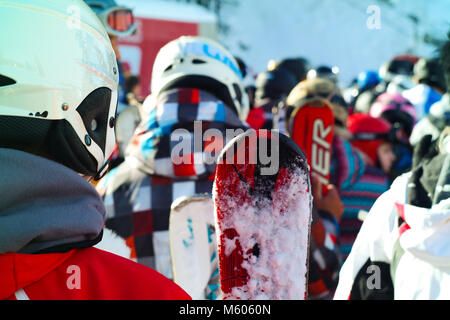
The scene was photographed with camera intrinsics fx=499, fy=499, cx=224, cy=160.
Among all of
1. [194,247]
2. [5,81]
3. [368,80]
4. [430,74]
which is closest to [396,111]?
[430,74]

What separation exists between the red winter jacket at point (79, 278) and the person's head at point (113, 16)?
9.84ft

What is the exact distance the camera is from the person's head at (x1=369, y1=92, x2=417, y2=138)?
13.4ft

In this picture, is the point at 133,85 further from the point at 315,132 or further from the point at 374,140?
the point at 315,132

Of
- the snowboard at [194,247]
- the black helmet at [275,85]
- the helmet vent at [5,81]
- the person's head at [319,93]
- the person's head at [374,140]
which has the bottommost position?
the snowboard at [194,247]

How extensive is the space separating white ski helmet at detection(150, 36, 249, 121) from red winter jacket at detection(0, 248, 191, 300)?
128 centimetres

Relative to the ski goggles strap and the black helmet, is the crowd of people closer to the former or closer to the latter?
the ski goggles strap

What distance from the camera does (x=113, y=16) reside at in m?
3.93

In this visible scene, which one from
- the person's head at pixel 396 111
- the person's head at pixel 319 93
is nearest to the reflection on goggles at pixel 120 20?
the person's head at pixel 319 93

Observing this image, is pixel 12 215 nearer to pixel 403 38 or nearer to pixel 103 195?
pixel 103 195

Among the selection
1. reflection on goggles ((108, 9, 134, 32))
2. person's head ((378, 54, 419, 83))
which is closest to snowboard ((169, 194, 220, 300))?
reflection on goggles ((108, 9, 134, 32))

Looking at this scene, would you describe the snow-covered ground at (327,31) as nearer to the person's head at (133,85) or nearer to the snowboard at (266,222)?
the person's head at (133,85)

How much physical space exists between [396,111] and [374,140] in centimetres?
98

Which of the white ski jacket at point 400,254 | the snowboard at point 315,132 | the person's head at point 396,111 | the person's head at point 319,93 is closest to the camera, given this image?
the white ski jacket at point 400,254

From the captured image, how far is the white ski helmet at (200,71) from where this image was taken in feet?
7.36
